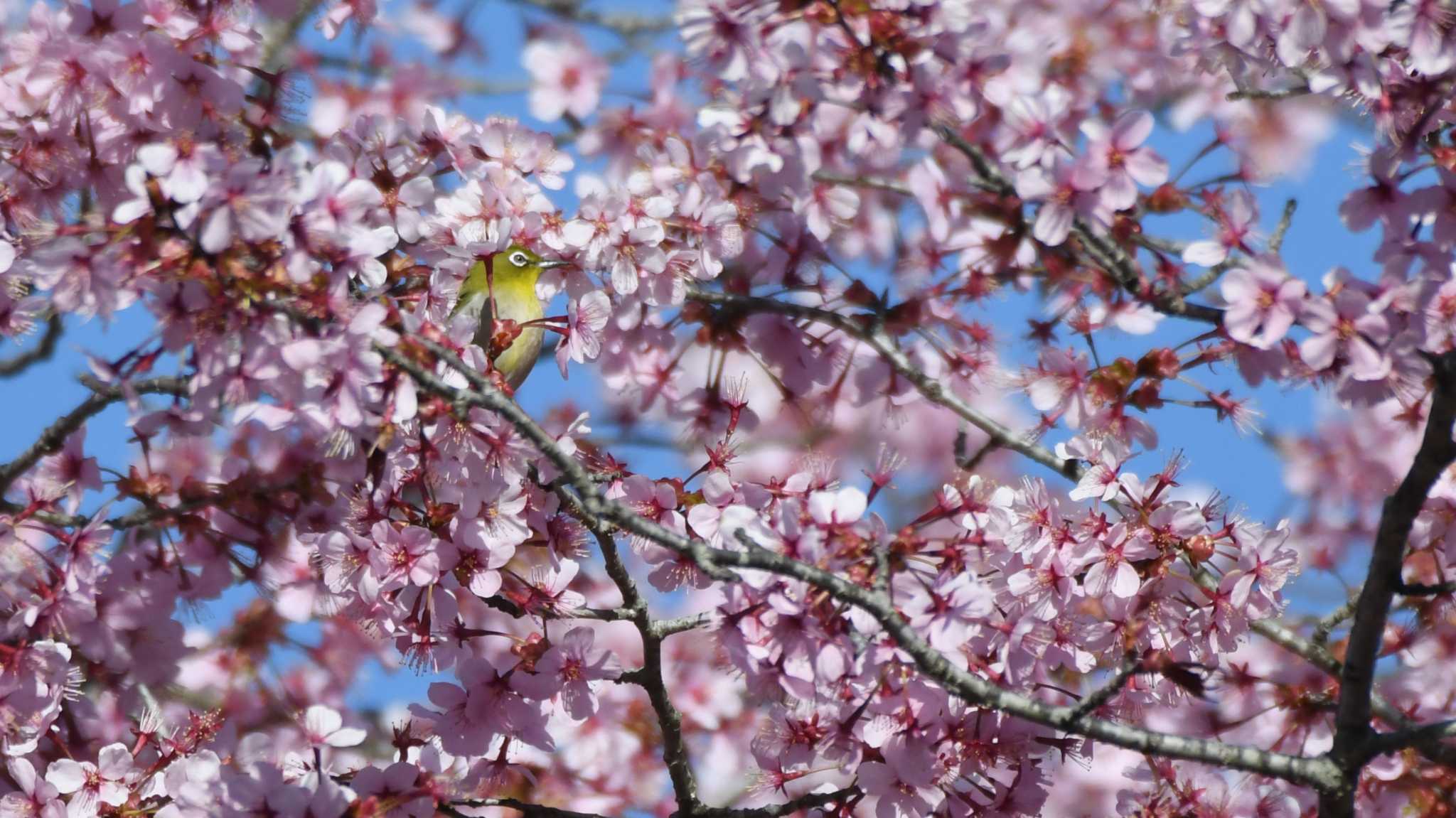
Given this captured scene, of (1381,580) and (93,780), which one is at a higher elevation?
(1381,580)

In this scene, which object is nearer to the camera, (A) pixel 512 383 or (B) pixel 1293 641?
(B) pixel 1293 641

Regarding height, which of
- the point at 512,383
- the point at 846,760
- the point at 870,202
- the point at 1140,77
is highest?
the point at 1140,77

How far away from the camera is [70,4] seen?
468 centimetres

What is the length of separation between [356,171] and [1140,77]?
6.70m

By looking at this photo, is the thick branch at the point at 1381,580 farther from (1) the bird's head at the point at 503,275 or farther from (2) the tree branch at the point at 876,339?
(1) the bird's head at the point at 503,275

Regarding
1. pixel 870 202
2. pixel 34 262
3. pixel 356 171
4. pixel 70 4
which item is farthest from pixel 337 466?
pixel 870 202

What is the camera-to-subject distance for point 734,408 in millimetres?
4961

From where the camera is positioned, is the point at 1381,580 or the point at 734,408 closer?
the point at 1381,580

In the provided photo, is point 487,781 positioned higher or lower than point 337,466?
lower

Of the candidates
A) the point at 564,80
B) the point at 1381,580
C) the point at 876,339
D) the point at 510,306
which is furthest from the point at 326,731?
the point at 564,80

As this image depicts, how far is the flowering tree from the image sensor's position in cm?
362

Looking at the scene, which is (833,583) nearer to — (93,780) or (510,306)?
(93,780)

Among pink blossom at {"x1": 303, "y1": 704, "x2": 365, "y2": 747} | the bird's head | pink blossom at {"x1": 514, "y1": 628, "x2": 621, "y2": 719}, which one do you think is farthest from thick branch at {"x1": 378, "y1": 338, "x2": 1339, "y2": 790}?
the bird's head

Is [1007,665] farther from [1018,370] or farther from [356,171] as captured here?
[356,171]
